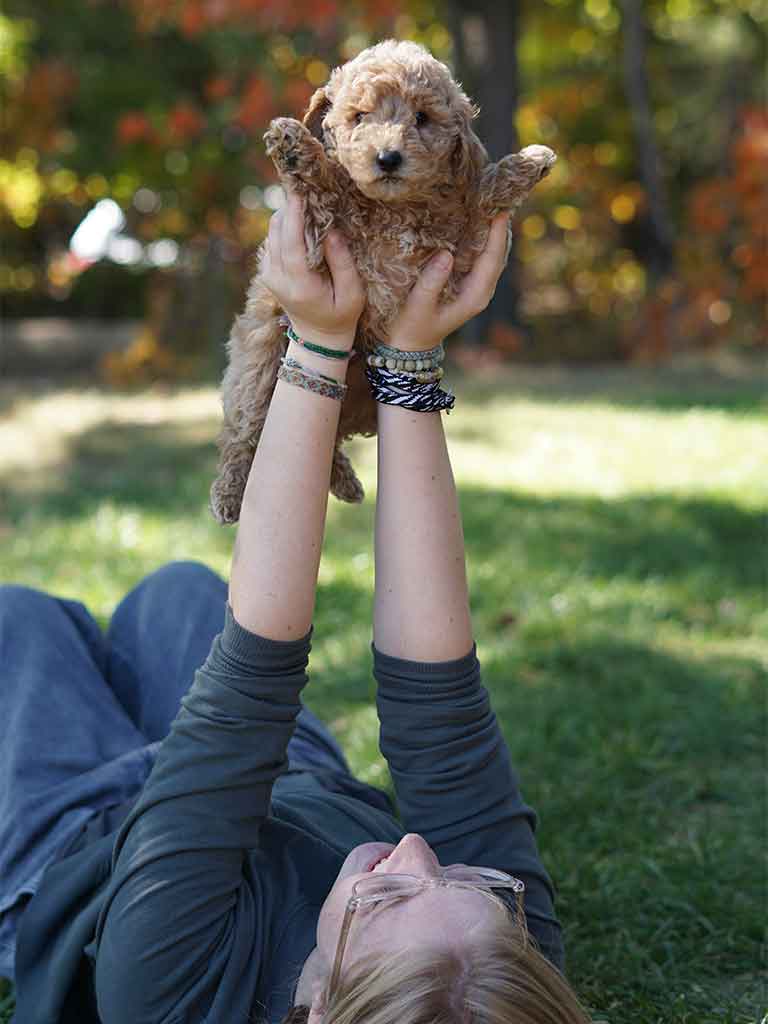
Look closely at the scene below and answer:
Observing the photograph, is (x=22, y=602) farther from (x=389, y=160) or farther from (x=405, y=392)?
(x=389, y=160)

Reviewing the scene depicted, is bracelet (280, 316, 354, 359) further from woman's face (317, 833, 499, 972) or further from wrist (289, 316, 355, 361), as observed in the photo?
woman's face (317, 833, 499, 972)

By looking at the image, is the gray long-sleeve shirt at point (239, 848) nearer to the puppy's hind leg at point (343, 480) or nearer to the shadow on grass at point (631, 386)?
the puppy's hind leg at point (343, 480)

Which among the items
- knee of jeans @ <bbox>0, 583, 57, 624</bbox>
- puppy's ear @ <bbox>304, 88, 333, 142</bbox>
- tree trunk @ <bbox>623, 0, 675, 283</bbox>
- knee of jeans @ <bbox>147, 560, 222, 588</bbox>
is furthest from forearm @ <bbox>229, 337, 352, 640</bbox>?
tree trunk @ <bbox>623, 0, 675, 283</bbox>

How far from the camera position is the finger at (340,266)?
170 centimetres

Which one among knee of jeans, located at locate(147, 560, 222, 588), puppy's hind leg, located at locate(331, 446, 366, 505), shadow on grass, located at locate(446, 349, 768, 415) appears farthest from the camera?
shadow on grass, located at locate(446, 349, 768, 415)

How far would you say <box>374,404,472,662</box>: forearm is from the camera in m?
1.85

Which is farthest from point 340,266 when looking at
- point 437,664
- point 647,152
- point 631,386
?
point 647,152

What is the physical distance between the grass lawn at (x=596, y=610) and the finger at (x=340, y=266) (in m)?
1.33

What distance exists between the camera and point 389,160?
166 cm

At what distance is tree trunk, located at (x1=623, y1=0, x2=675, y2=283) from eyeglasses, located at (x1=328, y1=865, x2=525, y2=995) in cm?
1175

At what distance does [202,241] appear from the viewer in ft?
36.0

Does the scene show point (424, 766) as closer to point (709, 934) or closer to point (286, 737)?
point (286, 737)

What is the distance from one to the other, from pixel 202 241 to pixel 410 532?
9.55 meters

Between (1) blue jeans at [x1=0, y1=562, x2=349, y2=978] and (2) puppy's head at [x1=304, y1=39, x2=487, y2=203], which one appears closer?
(2) puppy's head at [x1=304, y1=39, x2=487, y2=203]
